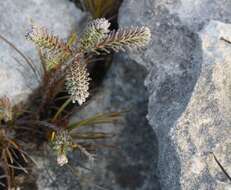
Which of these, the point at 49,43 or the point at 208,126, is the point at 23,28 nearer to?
the point at 49,43

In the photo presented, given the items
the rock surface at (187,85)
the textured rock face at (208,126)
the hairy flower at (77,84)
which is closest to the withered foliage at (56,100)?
the hairy flower at (77,84)

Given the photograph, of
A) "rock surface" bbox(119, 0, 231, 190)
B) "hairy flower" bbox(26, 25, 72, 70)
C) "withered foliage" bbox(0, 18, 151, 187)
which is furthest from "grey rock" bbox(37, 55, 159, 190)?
"hairy flower" bbox(26, 25, 72, 70)

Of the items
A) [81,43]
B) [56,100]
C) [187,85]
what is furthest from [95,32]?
[56,100]

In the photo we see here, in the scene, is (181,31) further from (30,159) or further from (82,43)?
(30,159)

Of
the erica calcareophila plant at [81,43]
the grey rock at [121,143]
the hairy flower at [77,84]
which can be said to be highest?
the erica calcareophila plant at [81,43]

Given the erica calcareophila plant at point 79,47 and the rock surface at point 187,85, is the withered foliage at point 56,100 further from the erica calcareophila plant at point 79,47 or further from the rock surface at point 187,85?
the rock surface at point 187,85

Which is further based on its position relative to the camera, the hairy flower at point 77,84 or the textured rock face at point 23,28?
the textured rock face at point 23,28

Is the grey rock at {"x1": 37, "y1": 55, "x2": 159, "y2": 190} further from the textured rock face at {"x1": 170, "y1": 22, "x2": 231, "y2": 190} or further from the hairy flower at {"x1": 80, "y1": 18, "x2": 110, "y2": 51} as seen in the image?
the hairy flower at {"x1": 80, "y1": 18, "x2": 110, "y2": 51}
